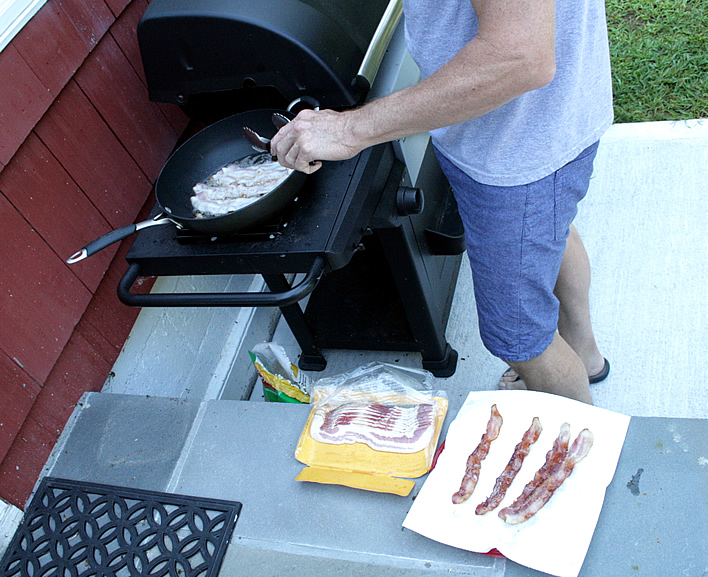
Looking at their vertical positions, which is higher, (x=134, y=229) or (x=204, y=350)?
(x=134, y=229)

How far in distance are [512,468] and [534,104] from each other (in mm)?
845

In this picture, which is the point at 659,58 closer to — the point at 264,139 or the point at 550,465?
the point at 264,139

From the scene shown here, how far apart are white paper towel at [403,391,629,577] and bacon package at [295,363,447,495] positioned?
8 cm

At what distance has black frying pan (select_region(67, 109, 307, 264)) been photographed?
1.59m

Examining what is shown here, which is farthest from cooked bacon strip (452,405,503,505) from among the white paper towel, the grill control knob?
the grill control knob

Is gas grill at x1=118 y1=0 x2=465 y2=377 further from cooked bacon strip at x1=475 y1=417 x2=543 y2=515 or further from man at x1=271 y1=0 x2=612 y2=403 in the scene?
cooked bacon strip at x1=475 y1=417 x2=543 y2=515

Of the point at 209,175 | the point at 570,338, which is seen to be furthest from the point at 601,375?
the point at 209,175

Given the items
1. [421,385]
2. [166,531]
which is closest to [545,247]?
[421,385]

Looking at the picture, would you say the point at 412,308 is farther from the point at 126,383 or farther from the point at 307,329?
the point at 126,383

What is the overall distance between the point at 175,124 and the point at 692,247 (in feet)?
7.19

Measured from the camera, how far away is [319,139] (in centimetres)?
143

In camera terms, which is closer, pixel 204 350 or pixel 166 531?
pixel 166 531

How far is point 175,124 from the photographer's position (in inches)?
97.3

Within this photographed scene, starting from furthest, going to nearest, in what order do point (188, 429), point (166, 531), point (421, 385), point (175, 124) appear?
point (175, 124)
point (421, 385)
point (188, 429)
point (166, 531)
